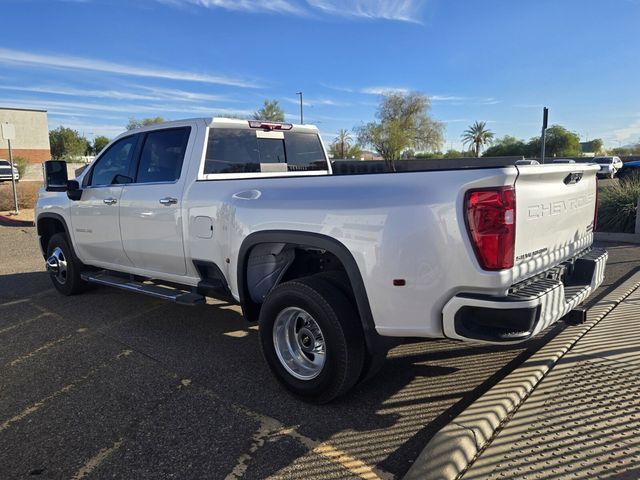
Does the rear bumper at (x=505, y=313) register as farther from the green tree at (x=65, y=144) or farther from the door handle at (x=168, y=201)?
the green tree at (x=65, y=144)

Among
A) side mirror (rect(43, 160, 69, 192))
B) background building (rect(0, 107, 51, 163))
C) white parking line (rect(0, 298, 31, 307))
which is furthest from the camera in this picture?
background building (rect(0, 107, 51, 163))

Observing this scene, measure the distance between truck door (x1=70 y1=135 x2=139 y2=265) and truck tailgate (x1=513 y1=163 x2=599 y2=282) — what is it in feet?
13.0

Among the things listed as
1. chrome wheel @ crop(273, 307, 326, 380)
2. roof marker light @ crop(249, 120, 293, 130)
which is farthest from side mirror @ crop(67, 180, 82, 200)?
chrome wheel @ crop(273, 307, 326, 380)

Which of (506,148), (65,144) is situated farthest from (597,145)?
(65,144)

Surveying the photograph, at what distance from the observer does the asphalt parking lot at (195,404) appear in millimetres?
2799

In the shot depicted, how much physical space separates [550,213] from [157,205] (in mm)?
3335

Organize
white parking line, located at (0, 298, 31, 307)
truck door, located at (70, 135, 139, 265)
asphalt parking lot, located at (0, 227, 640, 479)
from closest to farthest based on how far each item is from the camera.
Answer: asphalt parking lot, located at (0, 227, 640, 479)
truck door, located at (70, 135, 139, 265)
white parking line, located at (0, 298, 31, 307)

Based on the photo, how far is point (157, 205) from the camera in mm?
4629

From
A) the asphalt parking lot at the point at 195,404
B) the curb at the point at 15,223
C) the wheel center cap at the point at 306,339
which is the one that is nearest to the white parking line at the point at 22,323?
the asphalt parking lot at the point at 195,404

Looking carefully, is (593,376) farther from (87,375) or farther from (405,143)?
(405,143)

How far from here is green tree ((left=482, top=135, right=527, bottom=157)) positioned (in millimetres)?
63966

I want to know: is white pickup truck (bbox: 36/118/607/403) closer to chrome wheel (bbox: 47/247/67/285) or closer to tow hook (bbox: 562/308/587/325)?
tow hook (bbox: 562/308/587/325)

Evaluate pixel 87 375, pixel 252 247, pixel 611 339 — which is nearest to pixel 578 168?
pixel 611 339

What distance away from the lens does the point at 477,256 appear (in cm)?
269
